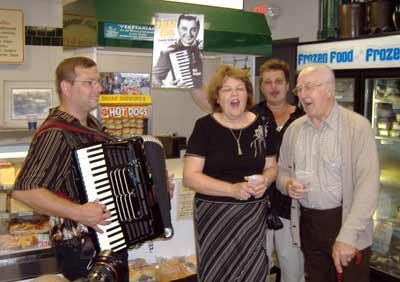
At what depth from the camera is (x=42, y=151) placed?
202 centimetres

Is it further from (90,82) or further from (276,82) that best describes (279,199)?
(90,82)

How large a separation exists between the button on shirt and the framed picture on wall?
430cm

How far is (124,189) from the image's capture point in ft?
7.06

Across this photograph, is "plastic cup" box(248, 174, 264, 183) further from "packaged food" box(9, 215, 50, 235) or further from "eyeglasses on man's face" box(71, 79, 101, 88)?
"packaged food" box(9, 215, 50, 235)

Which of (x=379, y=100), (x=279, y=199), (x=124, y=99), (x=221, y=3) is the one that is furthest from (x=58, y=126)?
(x=379, y=100)

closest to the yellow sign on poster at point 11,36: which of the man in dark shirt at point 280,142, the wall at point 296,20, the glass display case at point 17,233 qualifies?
the wall at point 296,20

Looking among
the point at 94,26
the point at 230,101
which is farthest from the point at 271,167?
the point at 94,26

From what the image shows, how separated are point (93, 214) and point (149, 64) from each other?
416 centimetres

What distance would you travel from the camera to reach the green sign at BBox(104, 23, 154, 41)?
290 cm

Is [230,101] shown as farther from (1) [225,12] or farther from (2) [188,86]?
(1) [225,12]

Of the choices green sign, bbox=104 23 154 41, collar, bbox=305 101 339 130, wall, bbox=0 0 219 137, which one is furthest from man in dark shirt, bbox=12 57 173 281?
wall, bbox=0 0 219 137

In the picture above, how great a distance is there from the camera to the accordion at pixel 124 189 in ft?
6.75

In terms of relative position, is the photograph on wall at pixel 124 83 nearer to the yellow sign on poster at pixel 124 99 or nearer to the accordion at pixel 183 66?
Result: the yellow sign on poster at pixel 124 99

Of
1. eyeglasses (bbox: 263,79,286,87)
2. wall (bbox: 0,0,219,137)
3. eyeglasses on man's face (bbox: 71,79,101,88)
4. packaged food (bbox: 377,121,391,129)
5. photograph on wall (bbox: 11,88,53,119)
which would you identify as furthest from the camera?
photograph on wall (bbox: 11,88,53,119)
